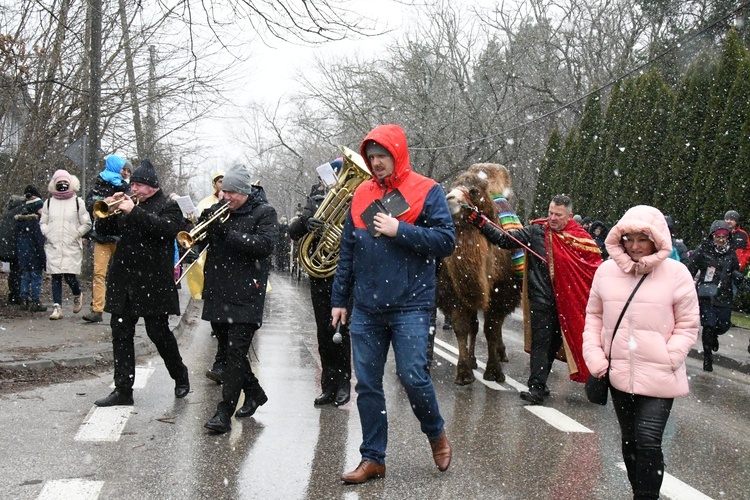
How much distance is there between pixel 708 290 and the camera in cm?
1057

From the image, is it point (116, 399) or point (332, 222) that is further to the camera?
point (332, 222)

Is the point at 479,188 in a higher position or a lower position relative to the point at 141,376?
higher

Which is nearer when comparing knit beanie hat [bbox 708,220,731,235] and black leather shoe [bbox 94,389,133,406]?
black leather shoe [bbox 94,389,133,406]

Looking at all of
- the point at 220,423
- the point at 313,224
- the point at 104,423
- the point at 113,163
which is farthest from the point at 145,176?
the point at 113,163

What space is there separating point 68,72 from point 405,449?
44.3 feet

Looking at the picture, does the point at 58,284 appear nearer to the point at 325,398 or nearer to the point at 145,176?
the point at 145,176

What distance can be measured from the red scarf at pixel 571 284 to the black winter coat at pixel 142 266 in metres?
3.30

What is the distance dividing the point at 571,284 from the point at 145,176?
12.3 ft

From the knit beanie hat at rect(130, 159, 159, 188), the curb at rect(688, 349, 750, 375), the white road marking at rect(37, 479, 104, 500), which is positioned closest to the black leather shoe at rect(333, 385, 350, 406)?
the knit beanie hat at rect(130, 159, 159, 188)

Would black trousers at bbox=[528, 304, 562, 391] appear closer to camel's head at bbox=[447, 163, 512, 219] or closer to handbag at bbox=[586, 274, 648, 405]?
camel's head at bbox=[447, 163, 512, 219]

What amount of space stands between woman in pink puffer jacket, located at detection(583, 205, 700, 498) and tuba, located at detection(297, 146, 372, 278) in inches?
109

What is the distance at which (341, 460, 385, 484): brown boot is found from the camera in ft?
15.6

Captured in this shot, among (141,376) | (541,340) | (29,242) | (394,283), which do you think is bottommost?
(141,376)

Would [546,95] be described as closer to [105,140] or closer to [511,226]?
[105,140]
